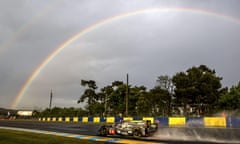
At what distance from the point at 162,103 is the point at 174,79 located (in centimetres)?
1086

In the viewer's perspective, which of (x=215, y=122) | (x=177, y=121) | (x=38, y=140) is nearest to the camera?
(x=38, y=140)

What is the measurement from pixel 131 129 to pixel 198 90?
139 feet

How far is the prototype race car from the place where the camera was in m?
16.9

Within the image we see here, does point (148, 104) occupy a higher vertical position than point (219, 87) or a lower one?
lower

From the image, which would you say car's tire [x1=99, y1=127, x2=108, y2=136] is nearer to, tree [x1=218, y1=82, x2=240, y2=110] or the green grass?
the green grass

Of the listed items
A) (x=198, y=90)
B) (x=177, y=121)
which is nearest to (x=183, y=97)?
(x=198, y=90)

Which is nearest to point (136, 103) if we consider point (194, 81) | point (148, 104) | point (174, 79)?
point (148, 104)

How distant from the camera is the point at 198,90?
181ft

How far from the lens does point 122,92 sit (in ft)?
255

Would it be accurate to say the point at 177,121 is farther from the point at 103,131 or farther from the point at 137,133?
the point at 103,131

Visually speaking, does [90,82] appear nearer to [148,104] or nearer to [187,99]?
[148,104]

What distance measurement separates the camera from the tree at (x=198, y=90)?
54656 millimetres

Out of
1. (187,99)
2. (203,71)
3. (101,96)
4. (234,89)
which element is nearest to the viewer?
(234,89)

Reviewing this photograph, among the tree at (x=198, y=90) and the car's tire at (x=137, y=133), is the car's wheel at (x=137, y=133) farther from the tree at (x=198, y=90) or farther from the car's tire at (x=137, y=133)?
the tree at (x=198, y=90)
